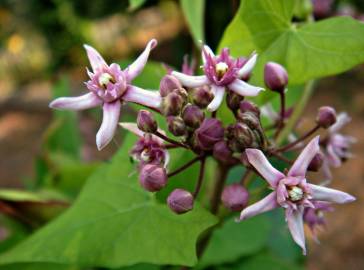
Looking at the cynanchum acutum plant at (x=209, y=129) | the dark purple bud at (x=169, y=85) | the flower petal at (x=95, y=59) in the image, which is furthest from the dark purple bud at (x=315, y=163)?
the flower petal at (x=95, y=59)

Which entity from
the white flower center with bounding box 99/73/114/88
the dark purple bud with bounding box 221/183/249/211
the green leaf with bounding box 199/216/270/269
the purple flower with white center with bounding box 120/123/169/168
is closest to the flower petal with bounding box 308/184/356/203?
the dark purple bud with bounding box 221/183/249/211

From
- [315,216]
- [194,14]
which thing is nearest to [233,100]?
[315,216]

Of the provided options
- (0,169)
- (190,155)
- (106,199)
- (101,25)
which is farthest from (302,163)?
Result: (101,25)

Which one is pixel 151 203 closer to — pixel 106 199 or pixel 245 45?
pixel 106 199

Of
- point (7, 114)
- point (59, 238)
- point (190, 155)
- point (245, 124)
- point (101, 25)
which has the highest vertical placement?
point (245, 124)

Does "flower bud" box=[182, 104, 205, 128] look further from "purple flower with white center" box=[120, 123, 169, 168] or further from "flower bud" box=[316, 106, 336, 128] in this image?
"flower bud" box=[316, 106, 336, 128]

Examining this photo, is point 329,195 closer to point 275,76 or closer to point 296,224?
point 296,224

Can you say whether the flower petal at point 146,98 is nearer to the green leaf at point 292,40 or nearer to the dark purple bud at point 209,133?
the dark purple bud at point 209,133
